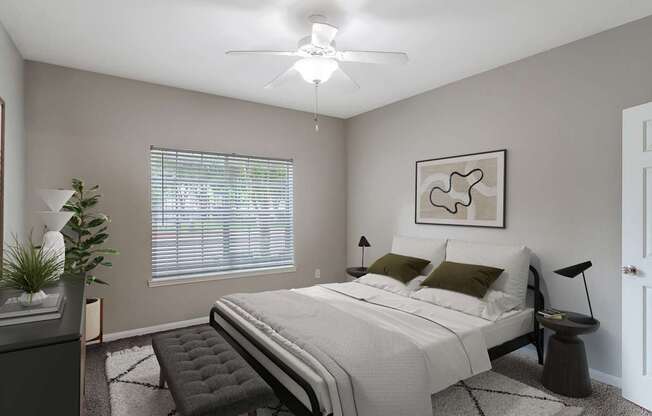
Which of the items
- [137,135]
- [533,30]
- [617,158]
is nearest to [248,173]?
[137,135]

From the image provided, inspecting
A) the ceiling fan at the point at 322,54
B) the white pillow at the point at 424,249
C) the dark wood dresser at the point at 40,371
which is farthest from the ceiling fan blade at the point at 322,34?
the white pillow at the point at 424,249

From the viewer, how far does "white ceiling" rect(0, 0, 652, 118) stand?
8.02 ft

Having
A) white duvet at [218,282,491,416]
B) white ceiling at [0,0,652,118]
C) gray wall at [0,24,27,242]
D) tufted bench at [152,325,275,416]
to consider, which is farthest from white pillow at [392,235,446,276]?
gray wall at [0,24,27,242]

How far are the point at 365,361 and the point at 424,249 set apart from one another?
218 cm

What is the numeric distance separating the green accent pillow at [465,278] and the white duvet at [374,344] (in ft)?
0.91

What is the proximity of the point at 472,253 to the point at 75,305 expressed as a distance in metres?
3.18

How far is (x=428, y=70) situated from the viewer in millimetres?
3572

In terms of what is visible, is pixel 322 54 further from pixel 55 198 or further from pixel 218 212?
pixel 218 212

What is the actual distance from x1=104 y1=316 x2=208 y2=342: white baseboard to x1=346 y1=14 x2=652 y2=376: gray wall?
2.93m

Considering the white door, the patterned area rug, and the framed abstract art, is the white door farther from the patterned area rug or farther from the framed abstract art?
the framed abstract art

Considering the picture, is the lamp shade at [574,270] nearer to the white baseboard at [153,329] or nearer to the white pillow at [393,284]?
the white pillow at [393,284]

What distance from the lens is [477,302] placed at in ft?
9.82

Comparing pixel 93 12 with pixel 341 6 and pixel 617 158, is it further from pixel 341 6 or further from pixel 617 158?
pixel 617 158

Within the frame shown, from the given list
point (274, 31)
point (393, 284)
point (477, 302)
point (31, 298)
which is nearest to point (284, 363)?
point (31, 298)
